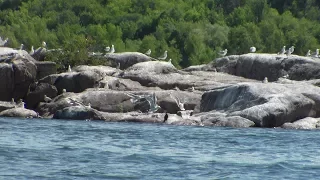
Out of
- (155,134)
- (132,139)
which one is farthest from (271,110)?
(132,139)

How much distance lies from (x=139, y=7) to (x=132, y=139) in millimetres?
75439

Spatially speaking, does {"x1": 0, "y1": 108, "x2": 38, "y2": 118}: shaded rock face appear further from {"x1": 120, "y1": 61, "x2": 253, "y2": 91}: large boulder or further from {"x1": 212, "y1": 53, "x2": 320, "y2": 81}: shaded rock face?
{"x1": 212, "y1": 53, "x2": 320, "y2": 81}: shaded rock face

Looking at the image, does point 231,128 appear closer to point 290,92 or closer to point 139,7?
point 290,92

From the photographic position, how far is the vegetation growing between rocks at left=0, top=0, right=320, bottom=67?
271 ft

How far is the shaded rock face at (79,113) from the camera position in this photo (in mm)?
52094

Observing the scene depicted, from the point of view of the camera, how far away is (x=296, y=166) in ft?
97.1

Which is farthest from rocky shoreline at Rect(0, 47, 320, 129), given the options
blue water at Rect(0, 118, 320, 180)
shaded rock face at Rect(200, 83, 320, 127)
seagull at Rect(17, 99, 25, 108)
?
blue water at Rect(0, 118, 320, 180)

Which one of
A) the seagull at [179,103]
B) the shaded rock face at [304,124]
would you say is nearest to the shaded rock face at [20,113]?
the seagull at [179,103]

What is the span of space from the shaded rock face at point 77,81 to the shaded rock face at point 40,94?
0.61m

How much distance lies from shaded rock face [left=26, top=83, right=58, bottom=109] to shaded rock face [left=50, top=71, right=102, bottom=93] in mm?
608

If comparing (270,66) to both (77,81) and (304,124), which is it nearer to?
(77,81)

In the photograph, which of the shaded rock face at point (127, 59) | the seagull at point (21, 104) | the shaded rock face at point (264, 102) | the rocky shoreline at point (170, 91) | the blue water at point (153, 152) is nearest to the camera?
the blue water at point (153, 152)

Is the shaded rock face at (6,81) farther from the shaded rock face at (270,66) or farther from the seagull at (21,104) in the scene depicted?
the shaded rock face at (270,66)

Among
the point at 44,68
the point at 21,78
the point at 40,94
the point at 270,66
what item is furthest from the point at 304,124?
the point at 44,68
